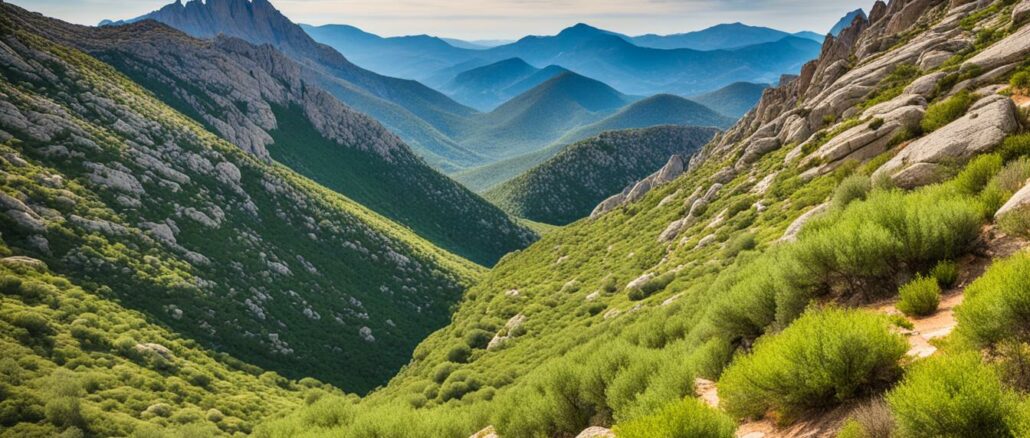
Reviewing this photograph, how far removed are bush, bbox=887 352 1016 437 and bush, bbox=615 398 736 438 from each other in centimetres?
237

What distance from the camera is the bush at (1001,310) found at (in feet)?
25.1

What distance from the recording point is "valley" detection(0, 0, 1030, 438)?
9273 mm

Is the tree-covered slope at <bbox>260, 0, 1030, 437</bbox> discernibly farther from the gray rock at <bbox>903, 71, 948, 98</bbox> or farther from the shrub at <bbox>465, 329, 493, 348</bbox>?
the shrub at <bbox>465, 329, 493, 348</bbox>

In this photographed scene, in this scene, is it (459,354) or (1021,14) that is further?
(459,354)

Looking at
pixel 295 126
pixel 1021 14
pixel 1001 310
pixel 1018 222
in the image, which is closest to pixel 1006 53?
pixel 1021 14

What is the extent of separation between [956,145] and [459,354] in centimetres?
4404

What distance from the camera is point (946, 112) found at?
24.0 metres

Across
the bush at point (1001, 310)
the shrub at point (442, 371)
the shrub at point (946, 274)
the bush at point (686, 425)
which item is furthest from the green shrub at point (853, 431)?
the shrub at point (442, 371)

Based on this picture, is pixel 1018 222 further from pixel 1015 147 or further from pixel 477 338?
pixel 477 338

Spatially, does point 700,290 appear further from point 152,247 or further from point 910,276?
point 152,247

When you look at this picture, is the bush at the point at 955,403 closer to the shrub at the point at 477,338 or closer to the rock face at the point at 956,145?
the rock face at the point at 956,145

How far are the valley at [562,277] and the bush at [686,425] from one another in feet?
0.18

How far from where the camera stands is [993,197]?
12.9 metres

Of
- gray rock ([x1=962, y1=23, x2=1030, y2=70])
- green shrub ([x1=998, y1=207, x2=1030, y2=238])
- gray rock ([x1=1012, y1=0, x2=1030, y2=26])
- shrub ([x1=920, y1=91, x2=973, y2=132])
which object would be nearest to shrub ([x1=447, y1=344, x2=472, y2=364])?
shrub ([x1=920, y1=91, x2=973, y2=132])
